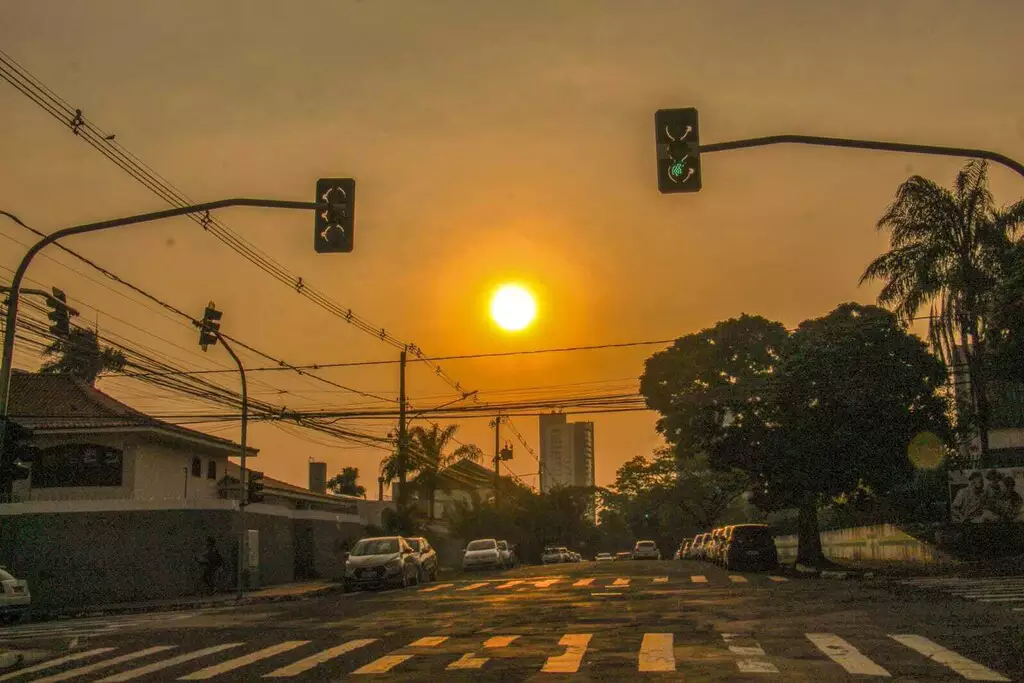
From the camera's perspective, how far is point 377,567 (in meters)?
34.6

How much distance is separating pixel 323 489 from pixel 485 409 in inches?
1487

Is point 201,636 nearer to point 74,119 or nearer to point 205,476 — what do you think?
point 74,119

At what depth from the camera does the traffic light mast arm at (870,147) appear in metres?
13.8

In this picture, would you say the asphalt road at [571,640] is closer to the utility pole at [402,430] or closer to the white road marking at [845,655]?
the white road marking at [845,655]

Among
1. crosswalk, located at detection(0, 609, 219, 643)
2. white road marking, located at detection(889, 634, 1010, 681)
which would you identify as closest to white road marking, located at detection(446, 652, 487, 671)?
white road marking, located at detection(889, 634, 1010, 681)

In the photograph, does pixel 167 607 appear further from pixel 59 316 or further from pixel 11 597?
pixel 59 316

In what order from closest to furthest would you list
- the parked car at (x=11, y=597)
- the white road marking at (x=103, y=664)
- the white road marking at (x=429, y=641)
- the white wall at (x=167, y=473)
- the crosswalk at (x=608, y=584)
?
the white road marking at (x=103, y=664) → the white road marking at (x=429, y=641) → the parked car at (x=11, y=597) → the crosswalk at (x=608, y=584) → the white wall at (x=167, y=473)

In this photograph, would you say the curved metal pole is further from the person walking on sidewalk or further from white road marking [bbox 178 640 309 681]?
the person walking on sidewalk

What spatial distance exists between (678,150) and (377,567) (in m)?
23.8

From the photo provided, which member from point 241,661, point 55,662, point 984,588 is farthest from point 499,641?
point 984,588

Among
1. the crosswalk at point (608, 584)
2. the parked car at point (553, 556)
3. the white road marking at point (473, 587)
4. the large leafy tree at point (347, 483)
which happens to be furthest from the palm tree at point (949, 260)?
the large leafy tree at point (347, 483)

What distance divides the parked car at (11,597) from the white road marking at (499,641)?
14121mm

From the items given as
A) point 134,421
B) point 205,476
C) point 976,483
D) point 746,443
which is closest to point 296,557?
point 205,476

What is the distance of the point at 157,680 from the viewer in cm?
1238
